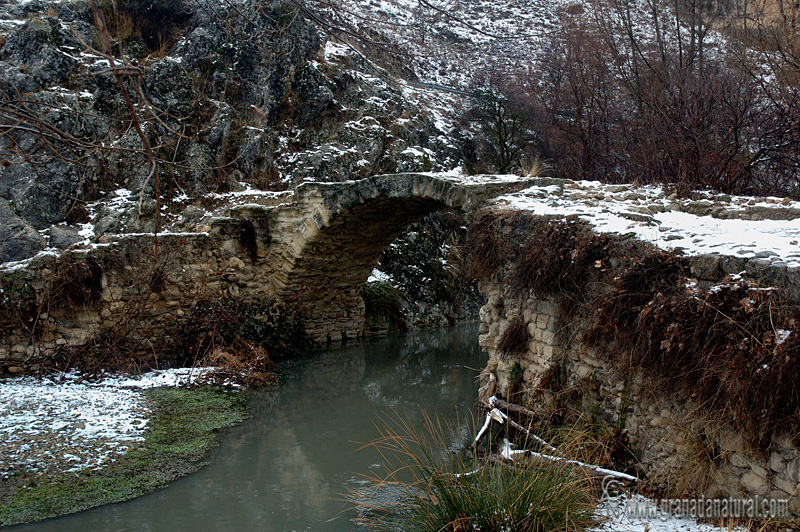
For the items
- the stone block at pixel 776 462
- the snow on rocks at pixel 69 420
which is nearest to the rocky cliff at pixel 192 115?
the snow on rocks at pixel 69 420

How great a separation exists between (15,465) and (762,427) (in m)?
5.82

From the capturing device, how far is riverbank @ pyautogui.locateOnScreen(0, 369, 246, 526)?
4.64 metres

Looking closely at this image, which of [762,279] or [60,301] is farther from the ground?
[762,279]

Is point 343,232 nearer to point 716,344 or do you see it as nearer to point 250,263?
point 250,263

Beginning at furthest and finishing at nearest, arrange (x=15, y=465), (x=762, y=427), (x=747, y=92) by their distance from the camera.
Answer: (x=747, y=92) → (x=15, y=465) → (x=762, y=427)

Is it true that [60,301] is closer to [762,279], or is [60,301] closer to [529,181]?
[529,181]

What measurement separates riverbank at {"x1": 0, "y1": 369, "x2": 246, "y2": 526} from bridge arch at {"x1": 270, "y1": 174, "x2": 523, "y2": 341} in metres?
3.15

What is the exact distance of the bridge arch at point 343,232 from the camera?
8367 mm

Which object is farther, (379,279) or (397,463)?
(379,279)

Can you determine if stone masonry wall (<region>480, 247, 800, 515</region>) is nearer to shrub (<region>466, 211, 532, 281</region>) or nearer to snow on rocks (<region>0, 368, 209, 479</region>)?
shrub (<region>466, 211, 532, 281</region>)

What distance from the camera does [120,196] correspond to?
11.9m

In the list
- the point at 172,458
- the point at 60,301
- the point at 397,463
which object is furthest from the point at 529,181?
the point at 60,301

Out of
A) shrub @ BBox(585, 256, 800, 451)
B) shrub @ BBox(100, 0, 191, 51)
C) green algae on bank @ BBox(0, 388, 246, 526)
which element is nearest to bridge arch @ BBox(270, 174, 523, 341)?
shrub @ BBox(585, 256, 800, 451)

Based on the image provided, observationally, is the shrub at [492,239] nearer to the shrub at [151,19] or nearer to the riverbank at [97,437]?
the riverbank at [97,437]
